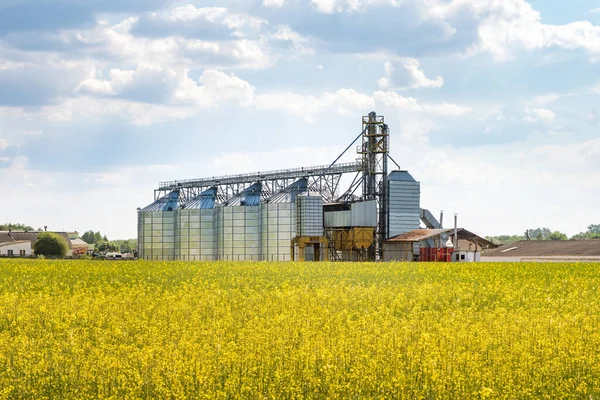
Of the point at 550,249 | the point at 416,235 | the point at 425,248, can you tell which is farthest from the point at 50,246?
the point at 550,249

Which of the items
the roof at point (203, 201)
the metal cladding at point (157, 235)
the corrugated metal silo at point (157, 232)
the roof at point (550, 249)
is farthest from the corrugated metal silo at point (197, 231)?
the roof at point (550, 249)

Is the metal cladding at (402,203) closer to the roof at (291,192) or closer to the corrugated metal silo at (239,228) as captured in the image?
the roof at (291,192)

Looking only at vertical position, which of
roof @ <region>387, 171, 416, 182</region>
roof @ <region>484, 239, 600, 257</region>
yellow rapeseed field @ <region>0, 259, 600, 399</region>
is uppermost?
roof @ <region>387, 171, 416, 182</region>

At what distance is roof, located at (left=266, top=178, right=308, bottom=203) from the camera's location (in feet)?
284

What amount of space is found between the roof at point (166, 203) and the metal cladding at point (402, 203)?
1321 inches

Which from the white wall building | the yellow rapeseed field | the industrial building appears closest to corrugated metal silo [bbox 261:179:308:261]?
the industrial building

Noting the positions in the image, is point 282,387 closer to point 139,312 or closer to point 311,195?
point 139,312

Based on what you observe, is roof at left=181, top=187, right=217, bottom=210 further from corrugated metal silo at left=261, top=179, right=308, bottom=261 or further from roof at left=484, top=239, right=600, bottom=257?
roof at left=484, top=239, right=600, bottom=257

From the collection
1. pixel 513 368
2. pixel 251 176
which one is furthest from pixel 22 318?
pixel 251 176

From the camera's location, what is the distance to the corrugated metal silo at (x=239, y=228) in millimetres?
89000

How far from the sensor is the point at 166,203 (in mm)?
104938

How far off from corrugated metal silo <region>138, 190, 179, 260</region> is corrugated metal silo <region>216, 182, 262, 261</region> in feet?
30.1

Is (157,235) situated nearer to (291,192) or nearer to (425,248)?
(291,192)

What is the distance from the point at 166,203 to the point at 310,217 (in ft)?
99.3
